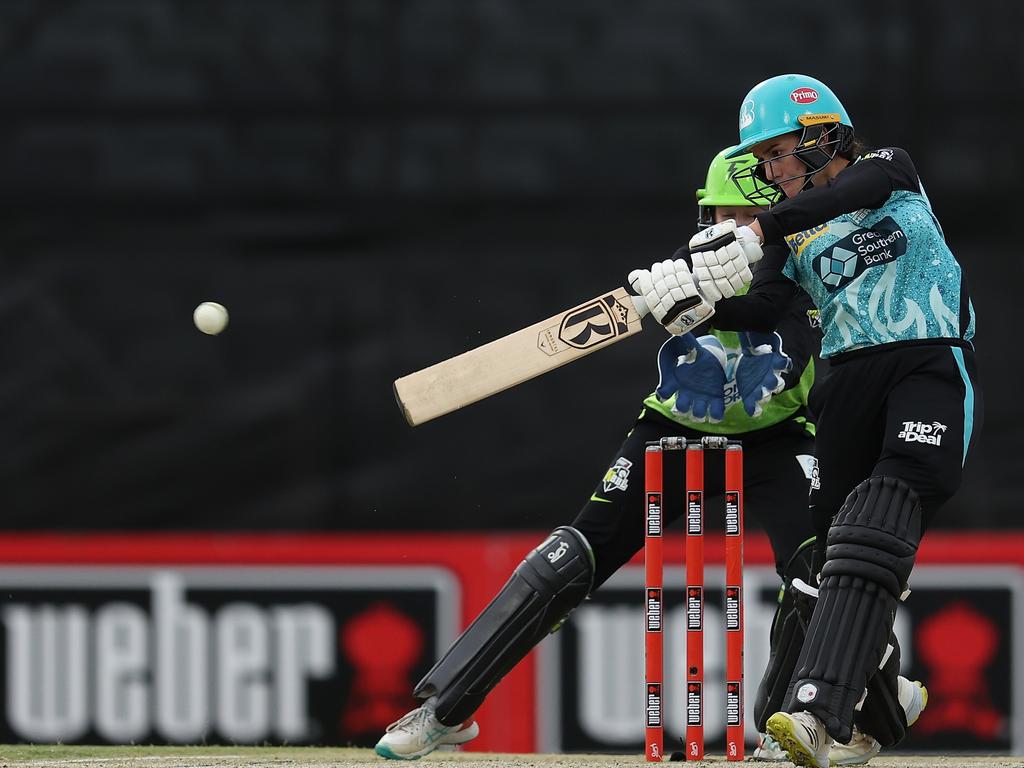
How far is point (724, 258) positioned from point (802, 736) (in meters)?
0.69

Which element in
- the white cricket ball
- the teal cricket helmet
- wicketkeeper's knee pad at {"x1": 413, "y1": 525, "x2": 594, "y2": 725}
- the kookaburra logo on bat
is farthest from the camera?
the white cricket ball

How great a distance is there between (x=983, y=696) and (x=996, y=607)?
20 centimetres

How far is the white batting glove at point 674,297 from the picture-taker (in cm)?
297

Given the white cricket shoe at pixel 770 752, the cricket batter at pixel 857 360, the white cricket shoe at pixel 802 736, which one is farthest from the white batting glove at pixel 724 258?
the white cricket shoe at pixel 770 752

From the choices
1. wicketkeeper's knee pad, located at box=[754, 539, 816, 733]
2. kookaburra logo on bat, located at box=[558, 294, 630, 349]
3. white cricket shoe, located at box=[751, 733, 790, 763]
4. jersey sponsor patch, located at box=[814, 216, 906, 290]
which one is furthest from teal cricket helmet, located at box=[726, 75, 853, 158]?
white cricket shoe, located at box=[751, 733, 790, 763]

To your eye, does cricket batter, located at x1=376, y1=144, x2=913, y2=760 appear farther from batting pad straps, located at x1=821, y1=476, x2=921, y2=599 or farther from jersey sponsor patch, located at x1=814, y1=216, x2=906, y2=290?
batting pad straps, located at x1=821, y1=476, x2=921, y2=599

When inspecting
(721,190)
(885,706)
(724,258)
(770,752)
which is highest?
(721,190)

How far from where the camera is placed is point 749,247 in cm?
292

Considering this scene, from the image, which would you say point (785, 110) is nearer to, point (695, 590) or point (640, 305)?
point (640, 305)

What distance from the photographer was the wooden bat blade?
121 inches

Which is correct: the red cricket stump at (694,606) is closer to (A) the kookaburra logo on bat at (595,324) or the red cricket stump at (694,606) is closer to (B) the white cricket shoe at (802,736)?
(A) the kookaburra logo on bat at (595,324)

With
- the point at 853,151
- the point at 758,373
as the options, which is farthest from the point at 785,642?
the point at 853,151

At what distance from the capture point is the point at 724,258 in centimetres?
293

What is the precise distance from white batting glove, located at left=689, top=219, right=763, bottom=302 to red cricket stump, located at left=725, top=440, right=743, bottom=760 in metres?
0.34
